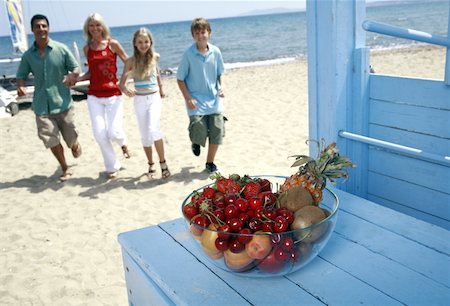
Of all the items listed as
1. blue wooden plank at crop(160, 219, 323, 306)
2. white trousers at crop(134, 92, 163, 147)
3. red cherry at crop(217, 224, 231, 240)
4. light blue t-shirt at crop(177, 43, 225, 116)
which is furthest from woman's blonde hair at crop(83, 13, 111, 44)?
red cherry at crop(217, 224, 231, 240)

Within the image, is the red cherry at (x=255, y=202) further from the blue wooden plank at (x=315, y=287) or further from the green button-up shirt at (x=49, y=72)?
the green button-up shirt at (x=49, y=72)

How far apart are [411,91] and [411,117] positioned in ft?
0.42

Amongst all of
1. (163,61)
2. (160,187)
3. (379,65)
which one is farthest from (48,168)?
(163,61)

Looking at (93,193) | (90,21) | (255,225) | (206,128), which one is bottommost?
(93,193)

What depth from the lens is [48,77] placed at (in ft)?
15.4

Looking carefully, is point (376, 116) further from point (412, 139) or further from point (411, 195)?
point (411, 195)

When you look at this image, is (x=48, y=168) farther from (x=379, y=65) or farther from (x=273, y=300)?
(x=379, y=65)

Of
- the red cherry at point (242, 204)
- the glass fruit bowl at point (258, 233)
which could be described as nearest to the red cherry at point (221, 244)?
the glass fruit bowl at point (258, 233)

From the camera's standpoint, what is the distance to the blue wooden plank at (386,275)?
4.39 feet

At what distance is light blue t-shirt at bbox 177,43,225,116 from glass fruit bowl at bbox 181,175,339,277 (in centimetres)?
318

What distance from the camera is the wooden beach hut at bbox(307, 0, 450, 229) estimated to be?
86.0 inches

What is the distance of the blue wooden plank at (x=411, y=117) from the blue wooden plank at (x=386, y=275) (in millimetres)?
831

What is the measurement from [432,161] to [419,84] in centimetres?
37

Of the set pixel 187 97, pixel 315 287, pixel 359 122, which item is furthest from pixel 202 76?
pixel 315 287
